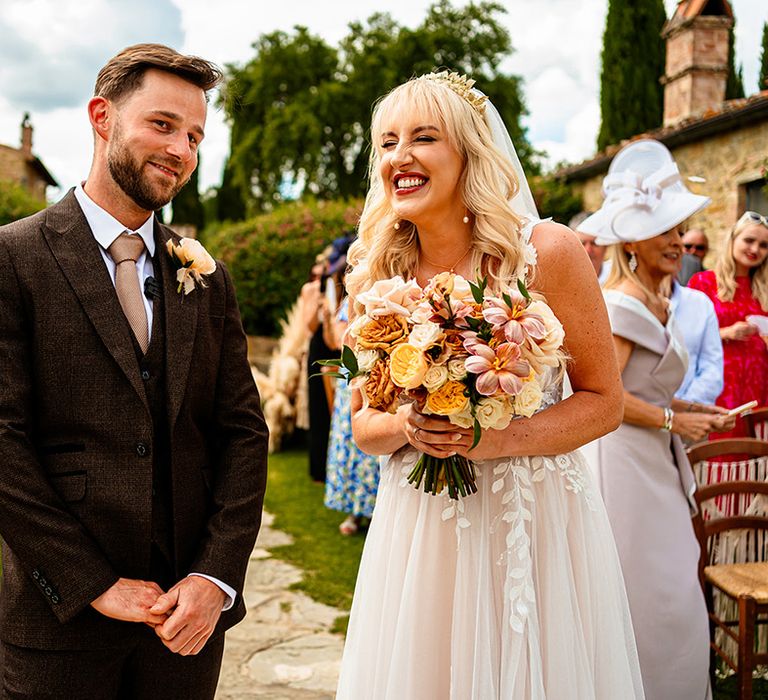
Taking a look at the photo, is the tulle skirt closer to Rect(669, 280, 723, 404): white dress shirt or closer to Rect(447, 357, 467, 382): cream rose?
Rect(447, 357, 467, 382): cream rose

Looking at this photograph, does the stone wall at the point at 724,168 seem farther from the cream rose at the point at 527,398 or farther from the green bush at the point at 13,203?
the green bush at the point at 13,203

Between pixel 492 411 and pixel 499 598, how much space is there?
2.10 feet

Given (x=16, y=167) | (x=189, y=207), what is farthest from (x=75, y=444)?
(x=16, y=167)

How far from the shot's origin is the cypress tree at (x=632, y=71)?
18.2m

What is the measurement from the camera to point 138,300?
85.5 inches

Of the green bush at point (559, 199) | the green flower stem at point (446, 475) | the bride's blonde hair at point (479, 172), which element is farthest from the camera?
the green bush at point (559, 199)

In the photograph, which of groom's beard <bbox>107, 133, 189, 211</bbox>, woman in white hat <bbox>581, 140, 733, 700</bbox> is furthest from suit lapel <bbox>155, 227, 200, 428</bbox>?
woman in white hat <bbox>581, 140, 733, 700</bbox>

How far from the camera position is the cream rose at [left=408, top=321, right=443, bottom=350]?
1.95m

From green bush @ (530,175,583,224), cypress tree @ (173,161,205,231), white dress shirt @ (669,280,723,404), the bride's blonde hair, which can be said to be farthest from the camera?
cypress tree @ (173,161,205,231)

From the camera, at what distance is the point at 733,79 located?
1761 cm

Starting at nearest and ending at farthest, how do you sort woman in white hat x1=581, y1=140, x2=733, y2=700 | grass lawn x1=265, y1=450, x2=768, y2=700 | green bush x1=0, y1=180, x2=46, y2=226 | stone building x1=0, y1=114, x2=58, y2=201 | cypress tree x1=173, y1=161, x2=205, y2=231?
woman in white hat x1=581, y1=140, x2=733, y2=700 < grass lawn x1=265, y1=450, x2=768, y2=700 < green bush x1=0, y1=180, x2=46, y2=226 < cypress tree x1=173, y1=161, x2=205, y2=231 < stone building x1=0, y1=114, x2=58, y2=201

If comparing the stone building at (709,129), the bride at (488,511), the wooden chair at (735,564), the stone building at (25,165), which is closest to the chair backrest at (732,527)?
the wooden chair at (735,564)

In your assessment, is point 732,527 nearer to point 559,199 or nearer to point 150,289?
point 150,289

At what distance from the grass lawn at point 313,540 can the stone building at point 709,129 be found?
15.5ft
